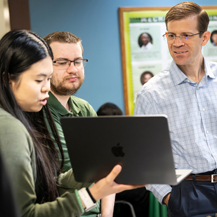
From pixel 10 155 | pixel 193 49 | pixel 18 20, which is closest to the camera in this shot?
pixel 10 155

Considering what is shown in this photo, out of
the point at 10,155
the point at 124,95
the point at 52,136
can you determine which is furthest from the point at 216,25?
the point at 10,155

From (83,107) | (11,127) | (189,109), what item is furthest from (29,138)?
(189,109)

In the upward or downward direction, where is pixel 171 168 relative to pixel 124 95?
downward

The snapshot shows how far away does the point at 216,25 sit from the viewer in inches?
137

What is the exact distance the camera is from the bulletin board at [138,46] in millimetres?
3328

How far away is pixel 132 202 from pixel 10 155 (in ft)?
6.40

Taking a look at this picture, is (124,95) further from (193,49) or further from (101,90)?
(193,49)

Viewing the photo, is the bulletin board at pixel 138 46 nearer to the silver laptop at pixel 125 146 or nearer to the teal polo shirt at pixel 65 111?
the teal polo shirt at pixel 65 111

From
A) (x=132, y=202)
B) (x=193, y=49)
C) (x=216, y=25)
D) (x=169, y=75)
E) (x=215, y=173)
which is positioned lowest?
(x=132, y=202)

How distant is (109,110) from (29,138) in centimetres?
194

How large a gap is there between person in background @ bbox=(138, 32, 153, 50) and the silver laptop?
230 cm

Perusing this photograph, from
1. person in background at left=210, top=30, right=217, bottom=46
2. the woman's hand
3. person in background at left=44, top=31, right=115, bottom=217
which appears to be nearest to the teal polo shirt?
person in background at left=44, top=31, right=115, bottom=217

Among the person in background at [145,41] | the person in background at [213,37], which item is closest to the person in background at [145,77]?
the person in background at [145,41]

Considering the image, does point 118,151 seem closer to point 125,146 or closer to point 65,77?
point 125,146
